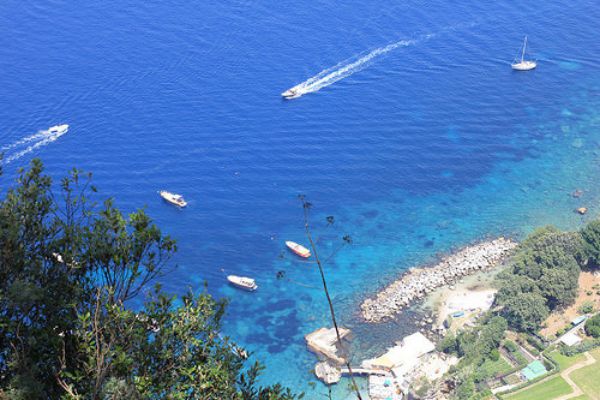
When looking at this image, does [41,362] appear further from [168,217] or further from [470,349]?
[168,217]

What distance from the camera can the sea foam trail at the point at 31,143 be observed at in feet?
228

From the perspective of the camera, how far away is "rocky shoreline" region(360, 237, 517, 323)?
174 ft

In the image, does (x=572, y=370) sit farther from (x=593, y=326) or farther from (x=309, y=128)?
(x=309, y=128)

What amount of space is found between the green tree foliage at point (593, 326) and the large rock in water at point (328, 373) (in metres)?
19.2

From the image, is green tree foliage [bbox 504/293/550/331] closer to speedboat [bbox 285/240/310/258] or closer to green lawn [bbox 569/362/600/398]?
green lawn [bbox 569/362/600/398]

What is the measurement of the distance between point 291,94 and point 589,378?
46.6 metres

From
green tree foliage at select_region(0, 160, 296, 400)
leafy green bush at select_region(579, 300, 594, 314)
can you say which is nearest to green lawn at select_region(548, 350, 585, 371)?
leafy green bush at select_region(579, 300, 594, 314)

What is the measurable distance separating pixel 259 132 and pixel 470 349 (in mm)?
35630

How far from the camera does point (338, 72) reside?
269 ft

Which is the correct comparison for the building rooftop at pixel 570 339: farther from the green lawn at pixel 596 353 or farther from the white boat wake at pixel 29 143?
the white boat wake at pixel 29 143

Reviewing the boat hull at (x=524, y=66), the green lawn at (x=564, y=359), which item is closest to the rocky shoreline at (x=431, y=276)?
the green lawn at (x=564, y=359)

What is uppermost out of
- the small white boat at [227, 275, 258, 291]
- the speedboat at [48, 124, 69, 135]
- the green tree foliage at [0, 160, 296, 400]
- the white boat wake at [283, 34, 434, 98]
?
the green tree foliage at [0, 160, 296, 400]

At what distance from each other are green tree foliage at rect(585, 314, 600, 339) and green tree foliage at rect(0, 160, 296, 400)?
38.3 meters

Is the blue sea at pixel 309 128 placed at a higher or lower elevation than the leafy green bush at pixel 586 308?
higher
